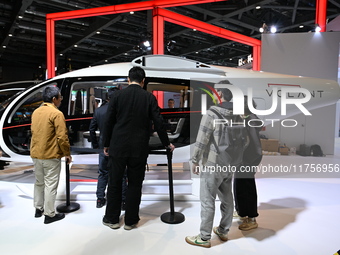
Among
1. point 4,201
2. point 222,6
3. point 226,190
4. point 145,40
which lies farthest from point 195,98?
point 222,6

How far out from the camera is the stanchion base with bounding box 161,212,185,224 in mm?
2508

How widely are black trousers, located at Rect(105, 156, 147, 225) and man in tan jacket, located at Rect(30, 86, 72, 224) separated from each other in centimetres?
56

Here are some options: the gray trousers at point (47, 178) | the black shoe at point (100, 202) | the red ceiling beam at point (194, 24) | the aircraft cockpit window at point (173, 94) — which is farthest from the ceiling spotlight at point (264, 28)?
the gray trousers at point (47, 178)

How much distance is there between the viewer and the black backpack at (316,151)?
5.75m

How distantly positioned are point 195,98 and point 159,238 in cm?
195

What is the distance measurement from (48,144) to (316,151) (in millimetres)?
5750

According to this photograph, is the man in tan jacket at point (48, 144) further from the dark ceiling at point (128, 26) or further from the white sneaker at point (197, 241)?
the dark ceiling at point (128, 26)

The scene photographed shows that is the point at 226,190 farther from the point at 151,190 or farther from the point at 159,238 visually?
the point at 151,190

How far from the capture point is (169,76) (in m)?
3.43

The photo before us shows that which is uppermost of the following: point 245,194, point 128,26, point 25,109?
point 128,26

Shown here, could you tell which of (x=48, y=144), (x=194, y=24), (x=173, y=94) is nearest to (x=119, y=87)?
(x=173, y=94)

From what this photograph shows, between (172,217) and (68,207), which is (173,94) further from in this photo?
(68,207)

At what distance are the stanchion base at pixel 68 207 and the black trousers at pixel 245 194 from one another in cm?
179

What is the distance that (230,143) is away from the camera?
1.98 meters
